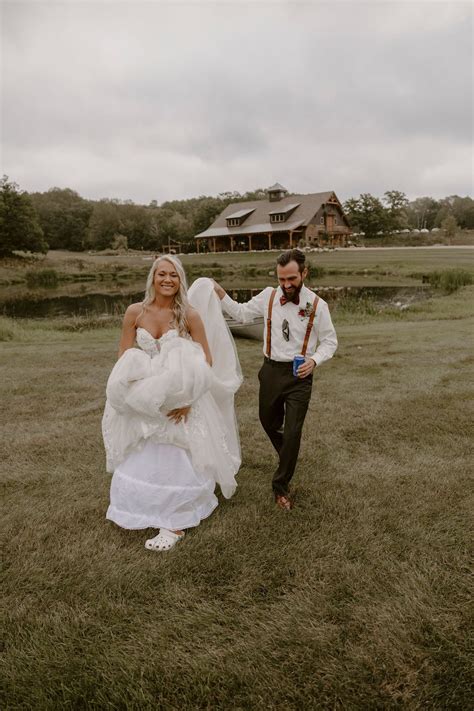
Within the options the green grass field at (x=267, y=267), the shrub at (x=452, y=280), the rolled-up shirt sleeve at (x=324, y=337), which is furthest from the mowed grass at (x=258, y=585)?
the green grass field at (x=267, y=267)

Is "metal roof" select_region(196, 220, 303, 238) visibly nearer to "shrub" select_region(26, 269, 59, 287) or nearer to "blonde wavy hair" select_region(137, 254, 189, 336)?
"shrub" select_region(26, 269, 59, 287)

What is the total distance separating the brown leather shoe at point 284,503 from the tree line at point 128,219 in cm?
6397

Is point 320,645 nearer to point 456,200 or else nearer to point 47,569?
point 47,569

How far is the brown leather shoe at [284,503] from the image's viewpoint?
4.62 metres

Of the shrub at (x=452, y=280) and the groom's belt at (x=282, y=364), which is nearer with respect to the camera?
the groom's belt at (x=282, y=364)

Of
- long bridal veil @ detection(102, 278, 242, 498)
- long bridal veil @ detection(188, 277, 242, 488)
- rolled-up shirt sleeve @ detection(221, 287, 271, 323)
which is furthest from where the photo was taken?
rolled-up shirt sleeve @ detection(221, 287, 271, 323)

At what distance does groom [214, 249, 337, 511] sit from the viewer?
Answer: 4.46m

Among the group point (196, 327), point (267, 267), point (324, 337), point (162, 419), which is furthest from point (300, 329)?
point (267, 267)

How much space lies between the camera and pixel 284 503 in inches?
183

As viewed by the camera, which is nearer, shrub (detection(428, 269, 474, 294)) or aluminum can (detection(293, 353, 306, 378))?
aluminum can (detection(293, 353, 306, 378))

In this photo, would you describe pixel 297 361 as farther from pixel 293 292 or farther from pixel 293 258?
pixel 293 258

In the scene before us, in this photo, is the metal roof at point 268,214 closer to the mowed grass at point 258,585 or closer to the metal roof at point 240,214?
the metal roof at point 240,214

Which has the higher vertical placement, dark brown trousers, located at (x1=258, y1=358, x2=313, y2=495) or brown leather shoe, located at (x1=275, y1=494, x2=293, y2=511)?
dark brown trousers, located at (x1=258, y1=358, x2=313, y2=495)

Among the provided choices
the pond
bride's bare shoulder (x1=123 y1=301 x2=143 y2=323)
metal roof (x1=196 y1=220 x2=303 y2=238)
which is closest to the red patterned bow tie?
bride's bare shoulder (x1=123 y1=301 x2=143 y2=323)
